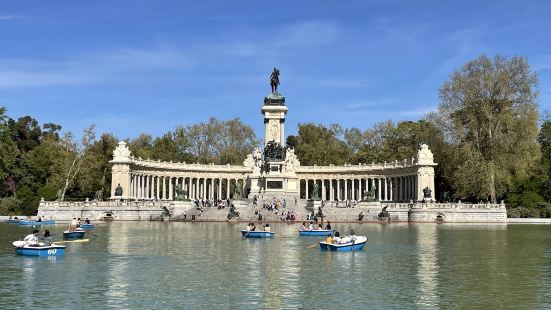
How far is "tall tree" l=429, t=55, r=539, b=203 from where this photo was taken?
76.4m

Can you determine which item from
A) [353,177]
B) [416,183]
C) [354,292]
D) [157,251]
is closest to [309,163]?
[353,177]

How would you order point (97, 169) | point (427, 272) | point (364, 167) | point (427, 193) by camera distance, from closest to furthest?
point (427, 272) < point (427, 193) < point (97, 169) < point (364, 167)

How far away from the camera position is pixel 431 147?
92562mm

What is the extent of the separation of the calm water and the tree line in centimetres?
3959

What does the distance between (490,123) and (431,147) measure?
14.2 m

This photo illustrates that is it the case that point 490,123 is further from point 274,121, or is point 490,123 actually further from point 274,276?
point 274,276

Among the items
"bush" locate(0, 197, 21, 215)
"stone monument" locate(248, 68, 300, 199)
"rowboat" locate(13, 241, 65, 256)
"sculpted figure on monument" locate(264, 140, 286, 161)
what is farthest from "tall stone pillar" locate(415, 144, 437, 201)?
"rowboat" locate(13, 241, 65, 256)

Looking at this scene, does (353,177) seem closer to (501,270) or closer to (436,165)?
(436,165)

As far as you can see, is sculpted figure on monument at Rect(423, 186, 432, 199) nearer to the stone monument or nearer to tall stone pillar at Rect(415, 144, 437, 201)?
tall stone pillar at Rect(415, 144, 437, 201)

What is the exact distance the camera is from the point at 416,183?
287 ft

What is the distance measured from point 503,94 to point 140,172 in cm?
5136

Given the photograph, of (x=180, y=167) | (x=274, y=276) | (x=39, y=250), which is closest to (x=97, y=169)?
(x=180, y=167)

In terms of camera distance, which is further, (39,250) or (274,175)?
(274,175)

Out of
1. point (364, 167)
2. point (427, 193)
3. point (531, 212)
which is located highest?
point (364, 167)
